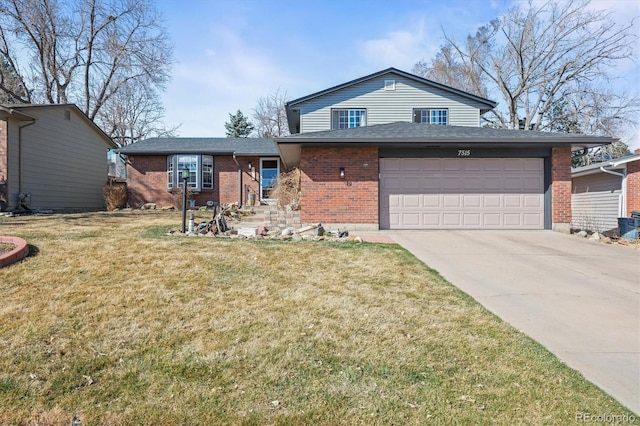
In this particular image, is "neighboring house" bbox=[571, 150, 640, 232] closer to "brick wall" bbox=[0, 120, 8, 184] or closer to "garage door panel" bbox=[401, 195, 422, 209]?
"garage door panel" bbox=[401, 195, 422, 209]

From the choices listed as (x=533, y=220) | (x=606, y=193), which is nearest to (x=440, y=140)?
(x=533, y=220)

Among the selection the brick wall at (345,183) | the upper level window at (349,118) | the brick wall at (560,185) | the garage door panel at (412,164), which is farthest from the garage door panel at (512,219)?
the upper level window at (349,118)

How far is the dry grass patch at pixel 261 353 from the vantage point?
2.11 m

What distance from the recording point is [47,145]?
14.1 metres

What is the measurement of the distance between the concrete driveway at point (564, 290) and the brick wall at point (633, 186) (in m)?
4.89

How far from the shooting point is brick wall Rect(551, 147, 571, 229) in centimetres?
973

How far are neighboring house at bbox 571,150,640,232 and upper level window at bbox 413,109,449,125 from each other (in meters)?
5.67

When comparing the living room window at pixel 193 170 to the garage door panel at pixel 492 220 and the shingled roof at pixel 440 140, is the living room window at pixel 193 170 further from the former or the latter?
the garage door panel at pixel 492 220

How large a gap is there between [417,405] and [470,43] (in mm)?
28252

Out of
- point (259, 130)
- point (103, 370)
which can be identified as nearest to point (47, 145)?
point (103, 370)

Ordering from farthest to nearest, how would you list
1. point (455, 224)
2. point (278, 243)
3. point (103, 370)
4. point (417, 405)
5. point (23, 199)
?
point (23, 199), point (455, 224), point (278, 243), point (103, 370), point (417, 405)

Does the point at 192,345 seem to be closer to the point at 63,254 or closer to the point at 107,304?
Result: the point at 107,304

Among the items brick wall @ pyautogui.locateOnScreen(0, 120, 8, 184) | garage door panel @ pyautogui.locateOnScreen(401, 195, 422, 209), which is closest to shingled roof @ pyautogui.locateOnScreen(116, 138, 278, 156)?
brick wall @ pyautogui.locateOnScreen(0, 120, 8, 184)

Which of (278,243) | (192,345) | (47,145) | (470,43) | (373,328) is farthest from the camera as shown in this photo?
(470,43)
